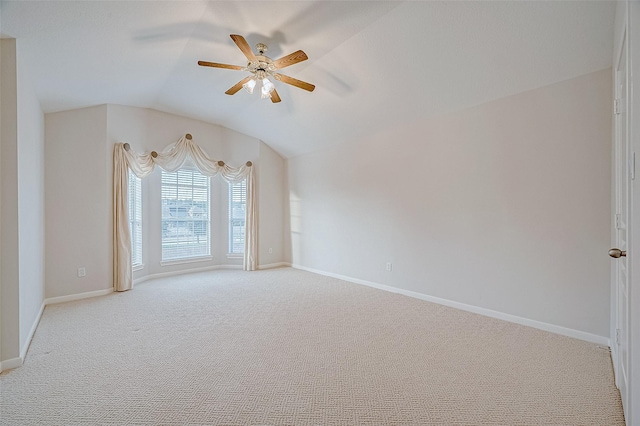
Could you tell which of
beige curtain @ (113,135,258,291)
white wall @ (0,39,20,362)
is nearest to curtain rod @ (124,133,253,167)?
beige curtain @ (113,135,258,291)

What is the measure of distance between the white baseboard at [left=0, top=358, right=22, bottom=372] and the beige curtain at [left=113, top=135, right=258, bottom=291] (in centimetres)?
224

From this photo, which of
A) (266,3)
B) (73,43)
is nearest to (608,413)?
(266,3)

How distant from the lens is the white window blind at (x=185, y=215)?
556 centimetres

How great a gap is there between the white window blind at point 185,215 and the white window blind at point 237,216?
1.45ft

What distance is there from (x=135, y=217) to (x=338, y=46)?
418cm

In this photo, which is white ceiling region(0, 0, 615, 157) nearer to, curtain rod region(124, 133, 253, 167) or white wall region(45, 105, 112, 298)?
white wall region(45, 105, 112, 298)

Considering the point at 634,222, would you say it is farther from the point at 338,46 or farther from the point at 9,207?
the point at 9,207

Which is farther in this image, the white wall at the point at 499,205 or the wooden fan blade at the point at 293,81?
the wooden fan blade at the point at 293,81

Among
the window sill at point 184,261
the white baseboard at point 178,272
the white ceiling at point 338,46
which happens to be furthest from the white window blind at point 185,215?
the white ceiling at point 338,46

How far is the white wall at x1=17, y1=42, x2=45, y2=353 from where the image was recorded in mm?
2494

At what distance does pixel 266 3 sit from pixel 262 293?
350 cm

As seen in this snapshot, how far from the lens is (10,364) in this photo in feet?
7.48

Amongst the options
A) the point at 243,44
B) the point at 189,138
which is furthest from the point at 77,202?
the point at 243,44

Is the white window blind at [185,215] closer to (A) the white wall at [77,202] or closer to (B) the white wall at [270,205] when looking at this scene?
(B) the white wall at [270,205]
